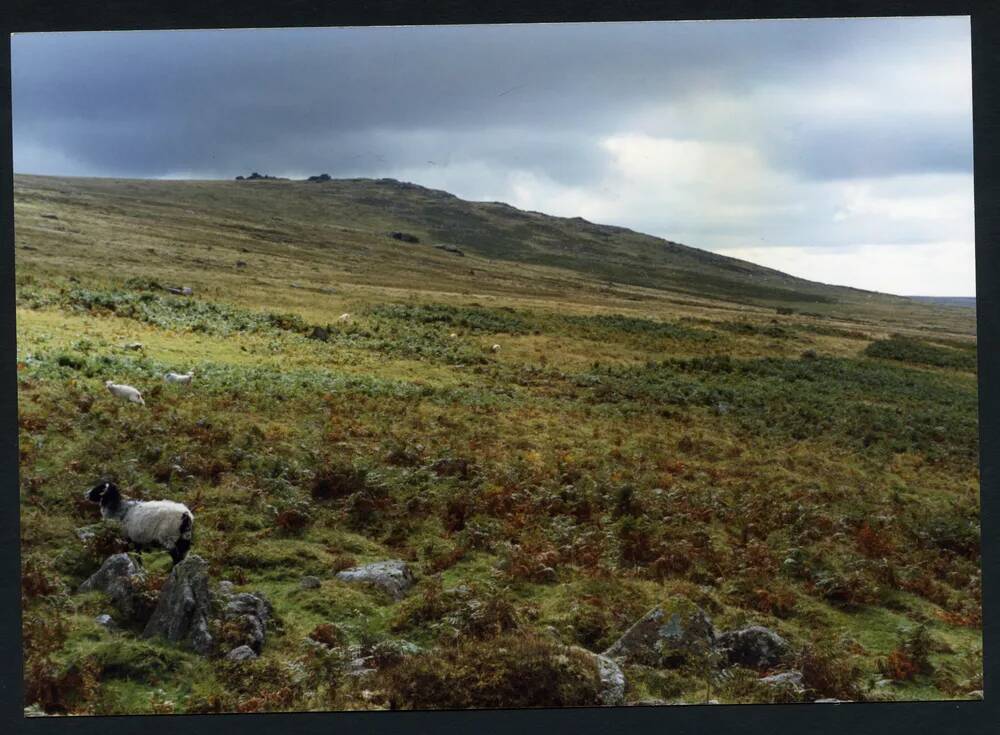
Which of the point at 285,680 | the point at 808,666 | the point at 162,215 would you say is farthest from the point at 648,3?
the point at 162,215

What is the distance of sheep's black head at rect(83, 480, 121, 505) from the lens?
11.7 metres

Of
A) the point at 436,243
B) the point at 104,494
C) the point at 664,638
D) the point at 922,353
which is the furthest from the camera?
the point at 436,243

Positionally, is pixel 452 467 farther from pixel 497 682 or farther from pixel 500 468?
pixel 497 682

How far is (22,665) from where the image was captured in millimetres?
10156

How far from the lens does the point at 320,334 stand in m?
23.4

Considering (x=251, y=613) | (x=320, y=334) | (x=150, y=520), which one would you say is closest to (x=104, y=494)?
(x=150, y=520)

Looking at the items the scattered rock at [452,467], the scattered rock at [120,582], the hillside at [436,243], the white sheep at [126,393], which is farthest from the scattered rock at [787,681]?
the hillside at [436,243]

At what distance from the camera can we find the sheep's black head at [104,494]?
11711 millimetres

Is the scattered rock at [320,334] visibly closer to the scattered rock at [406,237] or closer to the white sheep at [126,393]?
the white sheep at [126,393]

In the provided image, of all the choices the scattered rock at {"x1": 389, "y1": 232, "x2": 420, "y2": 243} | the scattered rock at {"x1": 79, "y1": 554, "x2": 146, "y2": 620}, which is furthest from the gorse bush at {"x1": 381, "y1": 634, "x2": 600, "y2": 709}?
the scattered rock at {"x1": 389, "y1": 232, "x2": 420, "y2": 243}

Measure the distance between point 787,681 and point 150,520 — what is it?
388 inches

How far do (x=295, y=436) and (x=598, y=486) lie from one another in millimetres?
6255

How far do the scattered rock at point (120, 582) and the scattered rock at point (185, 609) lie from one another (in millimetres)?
392

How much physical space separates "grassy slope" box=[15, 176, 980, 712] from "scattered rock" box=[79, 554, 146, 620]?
0.36 m
